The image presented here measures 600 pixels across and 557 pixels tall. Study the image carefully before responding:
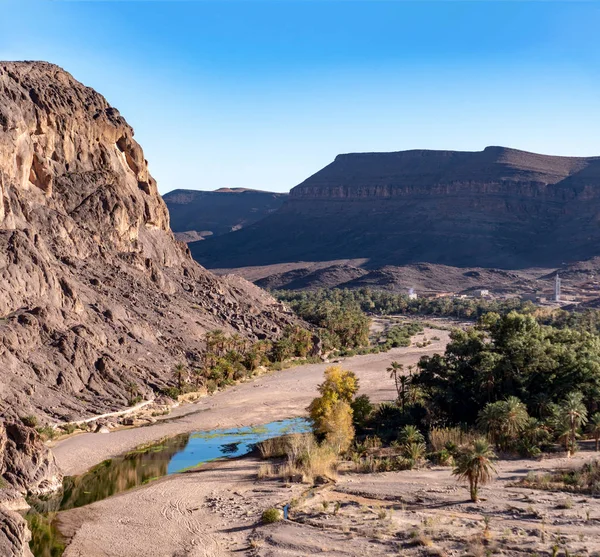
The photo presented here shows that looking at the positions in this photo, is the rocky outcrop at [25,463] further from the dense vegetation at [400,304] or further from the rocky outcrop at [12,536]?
the dense vegetation at [400,304]

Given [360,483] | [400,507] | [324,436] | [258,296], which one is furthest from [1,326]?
[258,296]

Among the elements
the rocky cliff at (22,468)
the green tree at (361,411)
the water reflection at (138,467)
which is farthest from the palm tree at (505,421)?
the rocky cliff at (22,468)

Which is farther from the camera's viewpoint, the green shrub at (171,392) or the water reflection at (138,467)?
the green shrub at (171,392)

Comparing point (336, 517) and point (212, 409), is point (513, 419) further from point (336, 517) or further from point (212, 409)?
point (212, 409)

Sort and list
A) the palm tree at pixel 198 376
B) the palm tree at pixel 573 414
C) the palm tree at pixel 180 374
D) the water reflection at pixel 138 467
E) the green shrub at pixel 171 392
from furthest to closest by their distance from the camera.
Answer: the palm tree at pixel 198 376 → the palm tree at pixel 180 374 → the green shrub at pixel 171 392 → the palm tree at pixel 573 414 → the water reflection at pixel 138 467

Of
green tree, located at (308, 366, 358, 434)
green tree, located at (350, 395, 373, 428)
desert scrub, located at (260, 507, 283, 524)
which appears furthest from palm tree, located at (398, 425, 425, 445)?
desert scrub, located at (260, 507, 283, 524)

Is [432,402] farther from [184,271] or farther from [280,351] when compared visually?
[184,271]
